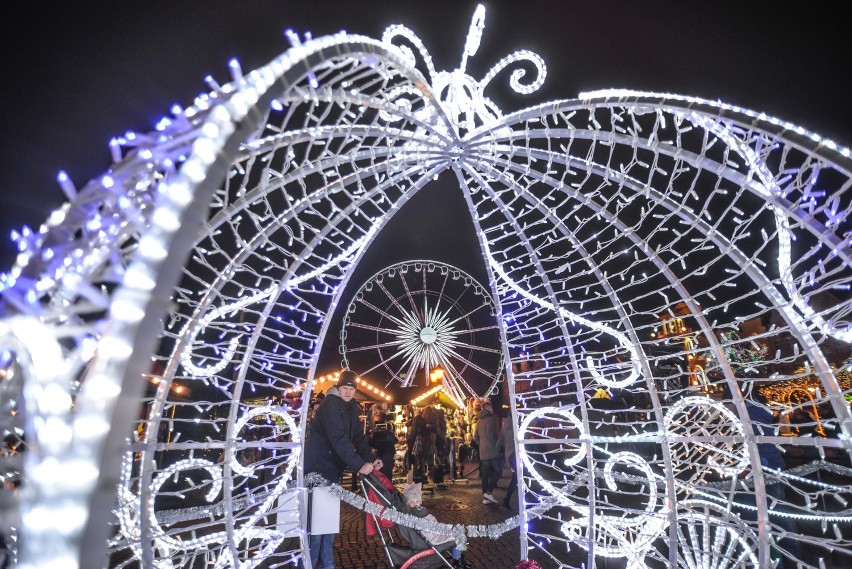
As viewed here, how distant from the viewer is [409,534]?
3.98m

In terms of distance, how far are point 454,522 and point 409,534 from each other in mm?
2970

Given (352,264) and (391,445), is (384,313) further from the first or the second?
(352,264)

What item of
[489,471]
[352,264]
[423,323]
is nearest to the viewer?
[352,264]

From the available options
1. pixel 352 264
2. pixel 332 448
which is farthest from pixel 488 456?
pixel 352 264

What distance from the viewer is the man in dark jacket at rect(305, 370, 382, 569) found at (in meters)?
4.14

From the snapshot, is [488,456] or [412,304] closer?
[488,456]

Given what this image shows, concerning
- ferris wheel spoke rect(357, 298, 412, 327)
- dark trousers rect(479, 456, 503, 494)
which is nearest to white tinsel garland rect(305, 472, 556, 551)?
dark trousers rect(479, 456, 503, 494)

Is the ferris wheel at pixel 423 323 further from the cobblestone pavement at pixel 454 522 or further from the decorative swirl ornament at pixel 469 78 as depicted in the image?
the decorative swirl ornament at pixel 469 78

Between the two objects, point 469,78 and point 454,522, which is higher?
point 469,78

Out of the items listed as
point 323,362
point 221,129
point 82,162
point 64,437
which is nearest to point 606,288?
point 221,129

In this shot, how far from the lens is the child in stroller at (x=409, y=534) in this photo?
3.95m

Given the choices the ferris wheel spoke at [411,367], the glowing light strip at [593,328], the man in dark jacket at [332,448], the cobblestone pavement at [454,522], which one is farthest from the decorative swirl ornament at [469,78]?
the ferris wheel spoke at [411,367]

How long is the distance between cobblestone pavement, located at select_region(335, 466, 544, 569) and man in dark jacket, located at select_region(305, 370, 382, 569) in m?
0.72

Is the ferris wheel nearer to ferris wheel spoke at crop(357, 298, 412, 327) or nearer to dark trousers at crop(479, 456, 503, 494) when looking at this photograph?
ferris wheel spoke at crop(357, 298, 412, 327)
